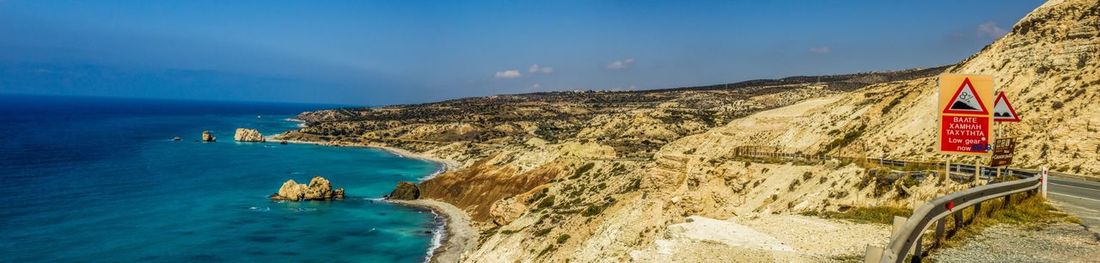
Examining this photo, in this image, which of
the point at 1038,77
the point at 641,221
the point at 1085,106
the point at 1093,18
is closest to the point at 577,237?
the point at 641,221

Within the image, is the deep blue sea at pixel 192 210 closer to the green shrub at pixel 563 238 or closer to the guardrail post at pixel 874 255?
the green shrub at pixel 563 238

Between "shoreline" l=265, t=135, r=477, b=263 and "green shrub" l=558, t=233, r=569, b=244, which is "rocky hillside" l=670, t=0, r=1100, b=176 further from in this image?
"shoreline" l=265, t=135, r=477, b=263

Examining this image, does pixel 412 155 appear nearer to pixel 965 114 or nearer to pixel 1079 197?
pixel 1079 197

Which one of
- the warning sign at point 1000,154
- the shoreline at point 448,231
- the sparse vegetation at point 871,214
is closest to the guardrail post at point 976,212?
A: the sparse vegetation at point 871,214

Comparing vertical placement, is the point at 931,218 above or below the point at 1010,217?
above

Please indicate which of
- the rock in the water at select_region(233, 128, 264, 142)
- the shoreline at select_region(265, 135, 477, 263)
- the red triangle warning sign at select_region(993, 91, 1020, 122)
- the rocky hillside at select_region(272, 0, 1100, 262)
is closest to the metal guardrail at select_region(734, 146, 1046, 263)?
the red triangle warning sign at select_region(993, 91, 1020, 122)

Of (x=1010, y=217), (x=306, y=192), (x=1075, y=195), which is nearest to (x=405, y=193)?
(x=306, y=192)

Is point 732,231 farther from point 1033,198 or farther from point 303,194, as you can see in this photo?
point 303,194
